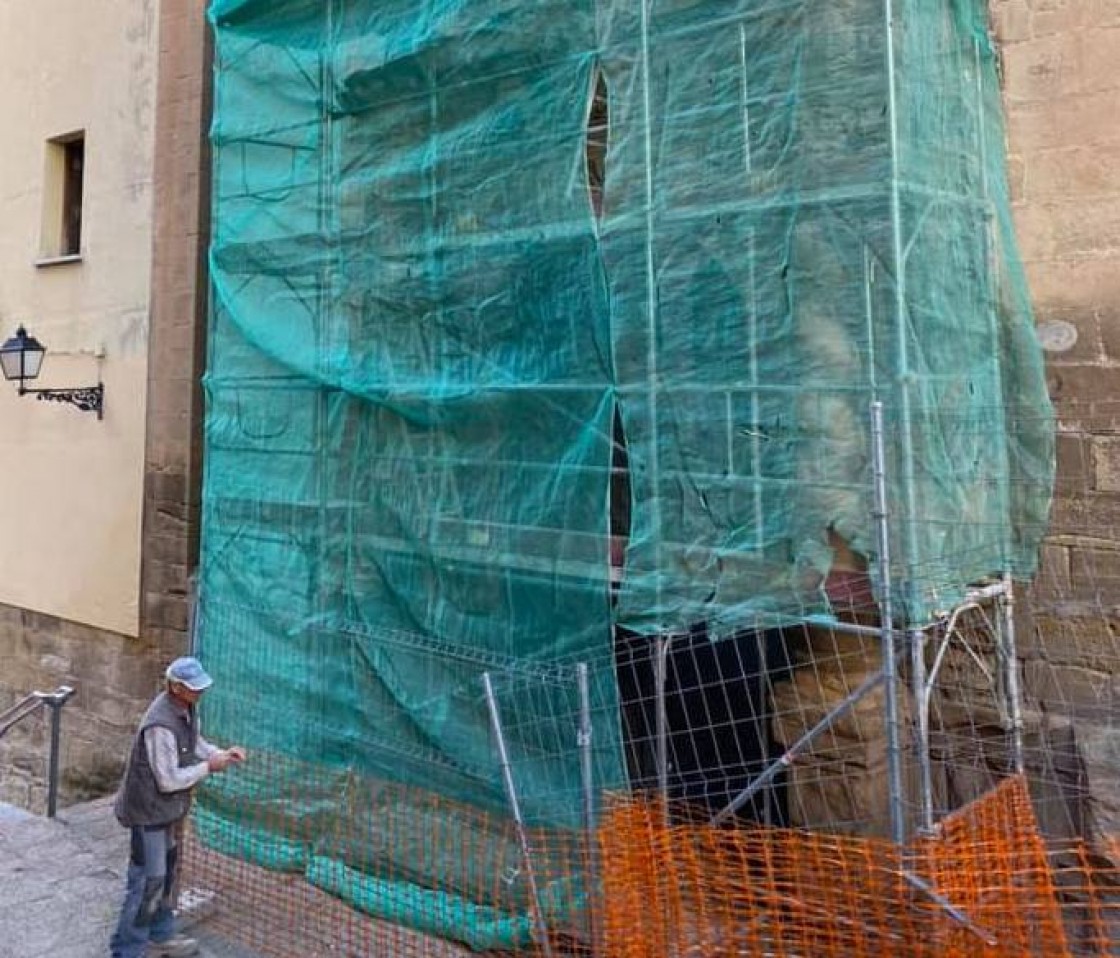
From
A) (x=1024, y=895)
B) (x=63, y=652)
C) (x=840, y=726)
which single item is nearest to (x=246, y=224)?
(x=63, y=652)

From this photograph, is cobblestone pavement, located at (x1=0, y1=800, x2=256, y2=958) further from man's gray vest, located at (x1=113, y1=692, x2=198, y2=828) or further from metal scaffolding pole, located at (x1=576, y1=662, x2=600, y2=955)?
A: metal scaffolding pole, located at (x1=576, y1=662, x2=600, y2=955)

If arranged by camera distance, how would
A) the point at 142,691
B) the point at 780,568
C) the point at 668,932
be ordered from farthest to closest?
the point at 142,691
the point at 780,568
the point at 668,932

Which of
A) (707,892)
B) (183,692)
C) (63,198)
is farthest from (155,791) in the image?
(63,198)

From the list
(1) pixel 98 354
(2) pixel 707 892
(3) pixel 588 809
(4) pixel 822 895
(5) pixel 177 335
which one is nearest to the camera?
(4) pixel 822 895

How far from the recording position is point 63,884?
571cm

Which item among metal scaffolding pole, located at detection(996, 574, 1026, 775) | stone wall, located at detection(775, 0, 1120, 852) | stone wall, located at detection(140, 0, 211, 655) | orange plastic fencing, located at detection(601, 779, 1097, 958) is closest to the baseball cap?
orange plastic fencing, located at detection(601, 779, 1097, 958)

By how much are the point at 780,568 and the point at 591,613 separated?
1.06 meters

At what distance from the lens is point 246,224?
687 centimetres

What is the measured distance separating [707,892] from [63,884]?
3.88 m

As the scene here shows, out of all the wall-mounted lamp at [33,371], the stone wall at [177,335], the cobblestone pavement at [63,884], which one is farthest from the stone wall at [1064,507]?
the wall-mounted lamp at [33,371]

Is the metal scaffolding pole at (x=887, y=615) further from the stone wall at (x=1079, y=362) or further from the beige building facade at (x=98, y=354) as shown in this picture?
the beige building facade at (x=98, y=354)

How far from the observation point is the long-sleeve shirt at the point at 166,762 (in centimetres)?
452

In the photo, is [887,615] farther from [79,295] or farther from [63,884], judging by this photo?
[79,295]

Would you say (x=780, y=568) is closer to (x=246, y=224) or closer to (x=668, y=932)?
(x=668, y=932)
